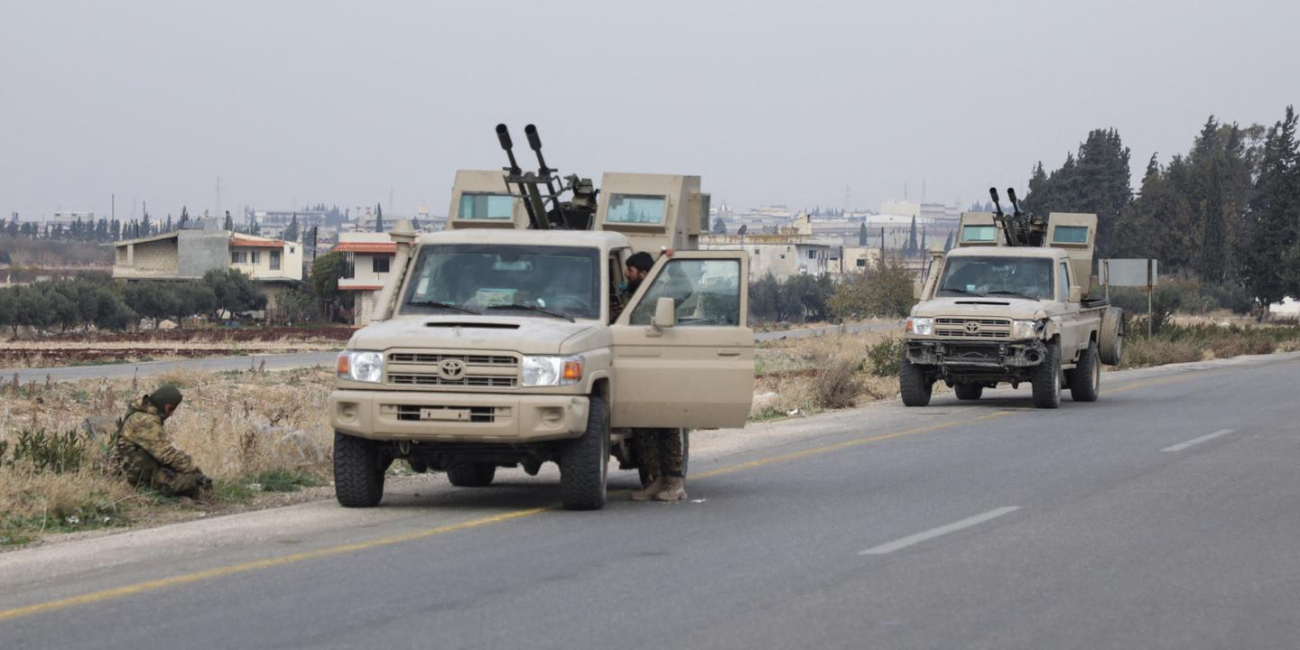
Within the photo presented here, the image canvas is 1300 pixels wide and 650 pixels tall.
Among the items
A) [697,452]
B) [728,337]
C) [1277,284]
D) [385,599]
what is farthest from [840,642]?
[1277,284]

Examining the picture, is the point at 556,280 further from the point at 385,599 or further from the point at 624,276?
the point at 385,599

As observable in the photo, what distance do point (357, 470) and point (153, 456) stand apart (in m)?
1.77

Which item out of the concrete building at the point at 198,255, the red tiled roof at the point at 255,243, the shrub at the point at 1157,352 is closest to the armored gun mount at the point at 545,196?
the shrub at the point at 1157,352

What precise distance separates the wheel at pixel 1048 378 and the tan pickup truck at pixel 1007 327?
1 centimetres

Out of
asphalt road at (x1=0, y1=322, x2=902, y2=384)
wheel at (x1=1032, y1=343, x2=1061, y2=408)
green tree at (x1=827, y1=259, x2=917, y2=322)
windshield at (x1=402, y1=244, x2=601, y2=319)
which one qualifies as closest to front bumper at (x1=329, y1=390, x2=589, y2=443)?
windshield at (x1=402, y1=244, x2=601, y2=319)

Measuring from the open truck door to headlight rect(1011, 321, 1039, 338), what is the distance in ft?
37.4

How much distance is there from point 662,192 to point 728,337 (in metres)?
2.53

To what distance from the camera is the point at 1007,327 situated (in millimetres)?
23547

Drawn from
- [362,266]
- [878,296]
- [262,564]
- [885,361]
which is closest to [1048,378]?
[885,361]

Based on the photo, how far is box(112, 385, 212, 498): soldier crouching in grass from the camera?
42.1ft

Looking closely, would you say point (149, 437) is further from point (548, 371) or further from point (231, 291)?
point (231, 291)

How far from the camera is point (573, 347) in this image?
38.5ft

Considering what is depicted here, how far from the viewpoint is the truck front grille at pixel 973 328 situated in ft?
77.4

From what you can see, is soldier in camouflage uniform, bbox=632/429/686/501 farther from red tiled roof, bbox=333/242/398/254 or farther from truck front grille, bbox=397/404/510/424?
red tiled roof, bbox=333/242/398/254
